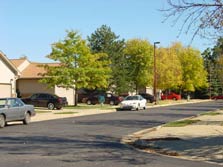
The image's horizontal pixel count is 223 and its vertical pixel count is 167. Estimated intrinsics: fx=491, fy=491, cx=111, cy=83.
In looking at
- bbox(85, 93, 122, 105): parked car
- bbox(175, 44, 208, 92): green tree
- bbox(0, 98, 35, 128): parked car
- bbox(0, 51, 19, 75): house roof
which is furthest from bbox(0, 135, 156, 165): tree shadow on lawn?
bbox(175, 44, 208, 92): green tree

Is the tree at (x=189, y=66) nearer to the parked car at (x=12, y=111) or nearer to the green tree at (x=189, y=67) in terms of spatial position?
the green tree at (x=189, y=67)

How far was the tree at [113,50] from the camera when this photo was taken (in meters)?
67.2

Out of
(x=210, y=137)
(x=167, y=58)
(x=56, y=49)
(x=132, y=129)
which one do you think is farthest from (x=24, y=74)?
(x=210, y=137)

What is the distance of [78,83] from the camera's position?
48.6 meters

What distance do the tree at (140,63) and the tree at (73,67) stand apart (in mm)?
23480

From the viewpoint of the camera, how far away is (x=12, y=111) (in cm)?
2508

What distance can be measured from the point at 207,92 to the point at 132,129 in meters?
87.1

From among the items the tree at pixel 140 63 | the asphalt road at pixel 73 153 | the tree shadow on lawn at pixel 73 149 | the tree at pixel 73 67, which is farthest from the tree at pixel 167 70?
the tree shadow on lawn at pixel 73 149

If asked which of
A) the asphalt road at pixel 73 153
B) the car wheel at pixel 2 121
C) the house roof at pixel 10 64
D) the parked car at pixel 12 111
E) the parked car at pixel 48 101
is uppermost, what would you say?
the house roof at pixel 10 64

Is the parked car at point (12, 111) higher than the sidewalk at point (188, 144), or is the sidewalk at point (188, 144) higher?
the parked car at point (12, 111)

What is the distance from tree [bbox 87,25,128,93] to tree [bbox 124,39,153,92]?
4.32 meters

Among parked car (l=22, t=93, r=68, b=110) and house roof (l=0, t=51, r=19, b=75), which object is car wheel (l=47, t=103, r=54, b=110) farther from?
house roof (l=0, t=51, r=19, b=75)

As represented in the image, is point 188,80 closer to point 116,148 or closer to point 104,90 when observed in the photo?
point 104,90

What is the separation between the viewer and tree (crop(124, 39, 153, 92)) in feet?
244
